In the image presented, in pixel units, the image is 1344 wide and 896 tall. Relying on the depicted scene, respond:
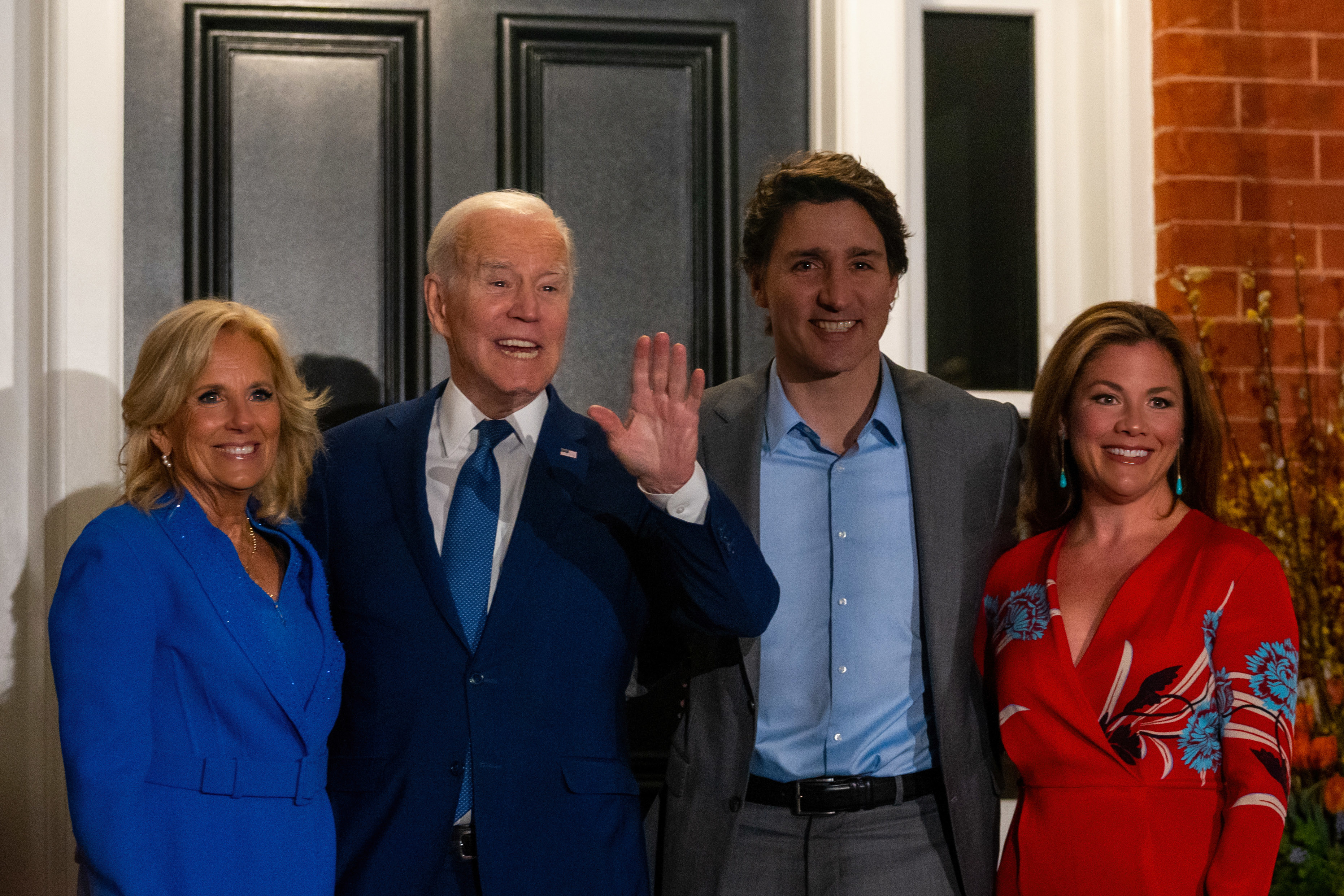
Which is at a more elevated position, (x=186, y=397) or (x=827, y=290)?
(x=827, y=290)

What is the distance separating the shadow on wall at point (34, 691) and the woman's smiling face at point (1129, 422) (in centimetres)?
195

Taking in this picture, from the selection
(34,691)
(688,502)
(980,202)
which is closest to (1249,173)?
(980,202)

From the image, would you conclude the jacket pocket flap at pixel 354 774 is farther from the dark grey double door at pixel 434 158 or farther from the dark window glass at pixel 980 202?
the dark window glass at pixel 980 202

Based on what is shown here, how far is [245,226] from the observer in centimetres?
303

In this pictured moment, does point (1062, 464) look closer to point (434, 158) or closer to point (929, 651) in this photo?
point (929, 651)

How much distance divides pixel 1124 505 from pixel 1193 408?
211mm

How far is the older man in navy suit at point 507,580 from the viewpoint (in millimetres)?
2109

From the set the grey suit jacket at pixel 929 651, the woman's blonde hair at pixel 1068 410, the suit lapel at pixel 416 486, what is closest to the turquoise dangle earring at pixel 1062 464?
the woman's blonde hair at pixel 1068 410

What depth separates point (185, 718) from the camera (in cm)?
200

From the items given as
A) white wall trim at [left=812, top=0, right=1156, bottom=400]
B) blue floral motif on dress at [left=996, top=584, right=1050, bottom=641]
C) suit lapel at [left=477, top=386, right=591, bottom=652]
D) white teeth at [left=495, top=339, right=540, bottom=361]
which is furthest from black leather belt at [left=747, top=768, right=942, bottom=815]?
white wall trim at [left=812, top=0, right=1156, bottom=400]

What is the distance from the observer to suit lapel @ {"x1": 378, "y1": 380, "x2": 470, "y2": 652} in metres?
2.20

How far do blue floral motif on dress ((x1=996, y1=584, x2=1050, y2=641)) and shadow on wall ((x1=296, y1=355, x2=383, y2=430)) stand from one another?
1.48m

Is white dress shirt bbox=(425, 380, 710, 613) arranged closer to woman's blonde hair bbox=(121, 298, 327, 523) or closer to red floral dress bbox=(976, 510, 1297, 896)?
woman's blonde hair bbox=(121, 298, 327, 523)

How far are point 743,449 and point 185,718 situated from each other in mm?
1050
